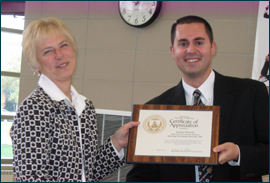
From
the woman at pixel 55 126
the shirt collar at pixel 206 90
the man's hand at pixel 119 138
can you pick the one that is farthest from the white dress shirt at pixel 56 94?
the shirt collar at pixel 206 90

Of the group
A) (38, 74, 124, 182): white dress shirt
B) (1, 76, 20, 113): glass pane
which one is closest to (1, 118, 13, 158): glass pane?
(1, 76, 20, 113): glass pane

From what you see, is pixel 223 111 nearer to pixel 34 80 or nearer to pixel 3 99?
pixel 34 80

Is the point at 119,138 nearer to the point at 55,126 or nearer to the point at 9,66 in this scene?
the point at 55,126

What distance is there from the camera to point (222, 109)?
1697mm

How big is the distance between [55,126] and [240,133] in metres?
1.01

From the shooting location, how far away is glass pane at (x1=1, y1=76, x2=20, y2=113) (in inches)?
230

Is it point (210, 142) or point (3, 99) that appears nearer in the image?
point (210, 142)

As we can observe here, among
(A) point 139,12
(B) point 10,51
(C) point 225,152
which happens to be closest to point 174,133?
(C) point 225,152

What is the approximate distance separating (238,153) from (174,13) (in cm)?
259

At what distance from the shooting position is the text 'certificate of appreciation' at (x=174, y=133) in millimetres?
1483

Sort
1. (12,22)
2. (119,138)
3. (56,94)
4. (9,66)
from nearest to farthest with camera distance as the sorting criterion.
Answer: (56,94) → (119,138) → (9,66) → (12,22)

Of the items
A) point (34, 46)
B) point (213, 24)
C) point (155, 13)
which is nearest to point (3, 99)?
point (155, 13)

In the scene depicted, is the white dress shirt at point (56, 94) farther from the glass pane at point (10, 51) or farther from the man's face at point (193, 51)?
the glass pane at point (10, 51)

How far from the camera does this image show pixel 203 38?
1.84 m
